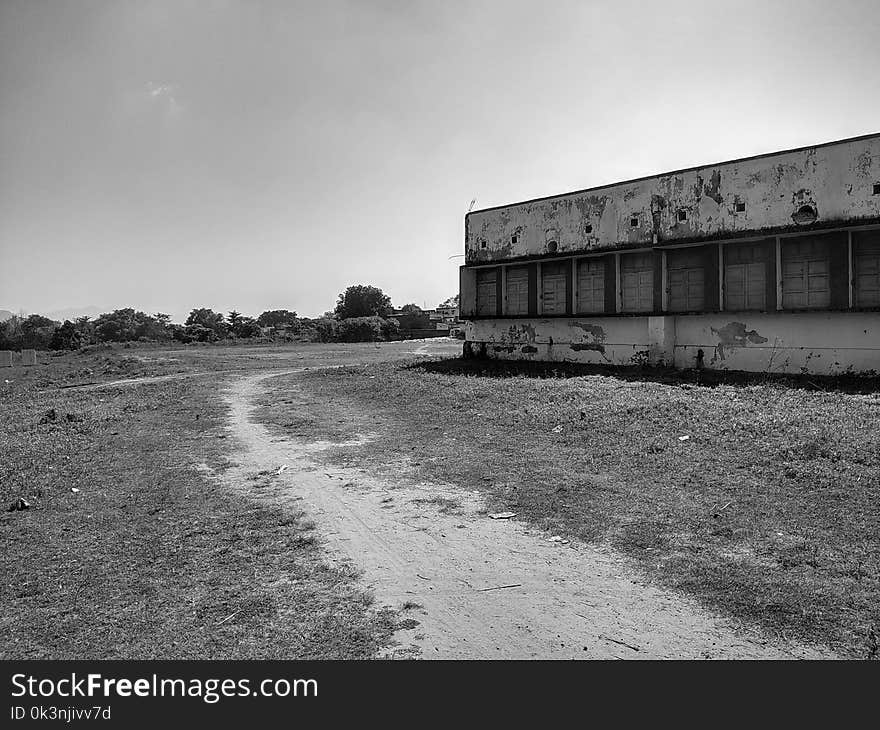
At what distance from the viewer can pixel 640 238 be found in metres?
17.5

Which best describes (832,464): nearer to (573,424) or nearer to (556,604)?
(573,424)

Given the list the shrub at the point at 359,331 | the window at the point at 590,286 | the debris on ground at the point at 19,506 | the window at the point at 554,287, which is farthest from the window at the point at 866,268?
the shrub at the point at 359,331

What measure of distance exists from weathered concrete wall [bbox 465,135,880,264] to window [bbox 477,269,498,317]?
1.95 ft

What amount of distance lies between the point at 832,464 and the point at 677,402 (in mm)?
3850

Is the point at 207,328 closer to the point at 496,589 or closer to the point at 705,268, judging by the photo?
the point at 705,268

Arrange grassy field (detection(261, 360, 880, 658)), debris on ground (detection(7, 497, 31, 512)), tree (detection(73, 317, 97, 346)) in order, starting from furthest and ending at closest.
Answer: tree (detection(73, 317, 97, 346))
debris on ground (detection(7, 497, 31, 512))
grassy field (detection(261, 360, 880, 658))

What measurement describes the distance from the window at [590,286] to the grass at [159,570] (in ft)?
41.2

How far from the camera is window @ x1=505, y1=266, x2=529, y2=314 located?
2078 cm

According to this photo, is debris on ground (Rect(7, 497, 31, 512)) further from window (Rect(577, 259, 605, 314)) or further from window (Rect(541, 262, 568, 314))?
window (Rect(541, 262, 568, 314))

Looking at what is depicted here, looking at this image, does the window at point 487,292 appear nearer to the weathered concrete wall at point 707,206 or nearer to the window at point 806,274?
the weathered concrete wall at point 707,206

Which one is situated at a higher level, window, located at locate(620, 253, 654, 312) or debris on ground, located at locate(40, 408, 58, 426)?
window, located at locate(620, 253, 654, 312)

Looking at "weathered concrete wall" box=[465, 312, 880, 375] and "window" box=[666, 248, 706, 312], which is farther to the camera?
"window" box=[666, 248, 706, 312]

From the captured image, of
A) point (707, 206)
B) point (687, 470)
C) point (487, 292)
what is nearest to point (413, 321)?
point (487, 292)

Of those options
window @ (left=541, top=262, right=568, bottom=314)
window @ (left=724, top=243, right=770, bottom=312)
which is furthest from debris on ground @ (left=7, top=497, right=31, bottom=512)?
window @ (left=541, top=262, right=568, bottom=314)
